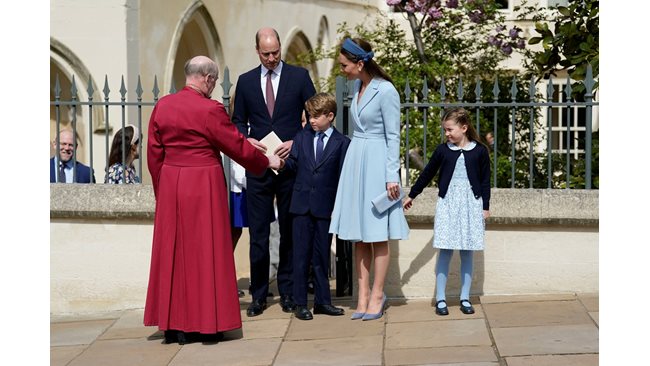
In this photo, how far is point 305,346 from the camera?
7934 millimetres

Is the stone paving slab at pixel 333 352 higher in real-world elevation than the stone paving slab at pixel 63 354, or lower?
higher

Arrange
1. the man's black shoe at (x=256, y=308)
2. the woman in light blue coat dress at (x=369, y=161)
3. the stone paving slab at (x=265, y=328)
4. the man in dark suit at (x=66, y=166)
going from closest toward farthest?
1. the stone paving slab at (x=265, y=328)
2. the woman in light blue coat dress at (x=369, y=161)
3. the man's black shoe at (x=256, y=308)
4. the man in dark suit at (x=66, y=166)

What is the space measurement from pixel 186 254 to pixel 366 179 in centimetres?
137

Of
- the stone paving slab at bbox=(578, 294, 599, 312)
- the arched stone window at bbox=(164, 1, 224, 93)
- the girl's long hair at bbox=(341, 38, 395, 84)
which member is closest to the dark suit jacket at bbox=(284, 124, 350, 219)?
the girl's long hair at bbox=(341, 38, 395, 84)

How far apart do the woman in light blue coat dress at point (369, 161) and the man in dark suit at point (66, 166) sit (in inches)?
97.5

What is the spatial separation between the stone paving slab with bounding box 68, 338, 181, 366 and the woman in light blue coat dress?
142cm

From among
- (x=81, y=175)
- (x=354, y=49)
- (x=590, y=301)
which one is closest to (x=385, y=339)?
(x=590, y=301)

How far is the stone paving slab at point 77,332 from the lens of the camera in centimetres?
866

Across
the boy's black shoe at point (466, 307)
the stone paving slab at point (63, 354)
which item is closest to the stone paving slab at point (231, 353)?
the stone paving slab at point (63, 354)

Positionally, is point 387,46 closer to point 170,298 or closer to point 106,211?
point 106,211

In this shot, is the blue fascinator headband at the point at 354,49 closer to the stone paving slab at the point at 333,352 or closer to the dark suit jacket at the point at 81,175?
the stone paving slab at the point at 333,352

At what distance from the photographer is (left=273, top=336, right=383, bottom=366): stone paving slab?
7.49 metres

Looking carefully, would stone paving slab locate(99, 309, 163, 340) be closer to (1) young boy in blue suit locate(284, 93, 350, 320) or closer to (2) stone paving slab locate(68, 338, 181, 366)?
(2) stone paving slab locate(68, 338, 181, 366)

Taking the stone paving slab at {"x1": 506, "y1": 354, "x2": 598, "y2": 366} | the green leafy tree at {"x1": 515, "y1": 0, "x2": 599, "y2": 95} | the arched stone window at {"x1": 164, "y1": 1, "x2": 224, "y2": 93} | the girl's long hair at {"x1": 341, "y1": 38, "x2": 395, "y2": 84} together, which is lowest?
the stone paving slab at {"x1": 506, "y1": 354, "x2": 598, "y2": 366}
